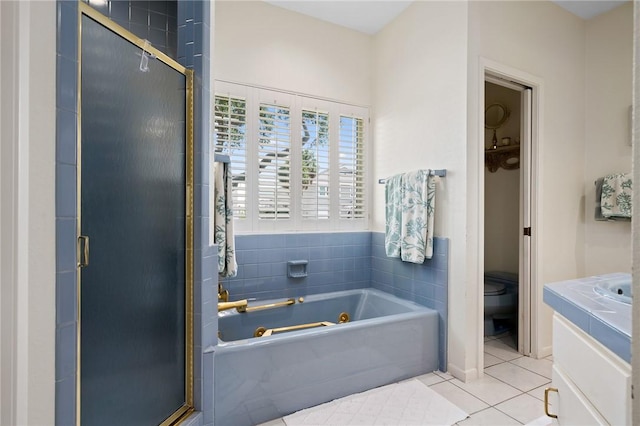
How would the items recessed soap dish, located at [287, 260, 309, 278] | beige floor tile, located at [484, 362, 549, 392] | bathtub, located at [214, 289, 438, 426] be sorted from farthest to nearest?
1. recessed soap dish, located at [287, 260, 309, 278]
2. beige floor tile, located at [484, 362, 549, 392]
3. bathtub, located at [214, 289, 438, 426]

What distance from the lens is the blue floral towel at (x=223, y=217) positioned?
5.97ft

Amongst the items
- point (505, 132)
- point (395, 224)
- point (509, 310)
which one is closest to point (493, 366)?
point (509, 310)

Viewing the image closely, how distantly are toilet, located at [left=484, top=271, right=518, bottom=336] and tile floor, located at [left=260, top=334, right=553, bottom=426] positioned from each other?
1.33 feet

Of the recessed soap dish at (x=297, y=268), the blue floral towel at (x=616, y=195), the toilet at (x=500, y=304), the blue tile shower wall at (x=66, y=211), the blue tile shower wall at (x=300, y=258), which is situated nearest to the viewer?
the blue tile shower wall at (x=66, y=211)

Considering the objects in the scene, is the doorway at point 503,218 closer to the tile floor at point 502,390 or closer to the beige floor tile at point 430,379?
the tile floor at point 502,390

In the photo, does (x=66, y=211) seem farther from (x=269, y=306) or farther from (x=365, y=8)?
(x=365, y=8)

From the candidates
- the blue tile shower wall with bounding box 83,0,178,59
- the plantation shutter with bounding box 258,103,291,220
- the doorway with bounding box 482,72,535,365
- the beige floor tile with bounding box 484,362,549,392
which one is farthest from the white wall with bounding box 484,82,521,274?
the blue tile shower wall with bounding box 83,0,178,59

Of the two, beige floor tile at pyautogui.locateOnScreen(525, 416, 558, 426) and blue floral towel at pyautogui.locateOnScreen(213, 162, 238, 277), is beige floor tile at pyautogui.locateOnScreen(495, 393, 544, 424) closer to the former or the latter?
beige floor tile at pyautogui.locateOnScreen(525, 416, 558, 426)

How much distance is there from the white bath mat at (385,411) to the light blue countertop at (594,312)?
108cm

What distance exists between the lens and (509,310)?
9.86 feet

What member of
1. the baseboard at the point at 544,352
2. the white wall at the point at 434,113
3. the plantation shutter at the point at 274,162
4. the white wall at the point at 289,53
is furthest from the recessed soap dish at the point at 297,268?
the baseboard at the point at 544,352

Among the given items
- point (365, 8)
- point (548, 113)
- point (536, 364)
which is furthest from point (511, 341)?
point (365, 8)

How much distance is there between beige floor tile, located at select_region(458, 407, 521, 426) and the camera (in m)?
1.69

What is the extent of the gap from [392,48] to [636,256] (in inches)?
117
